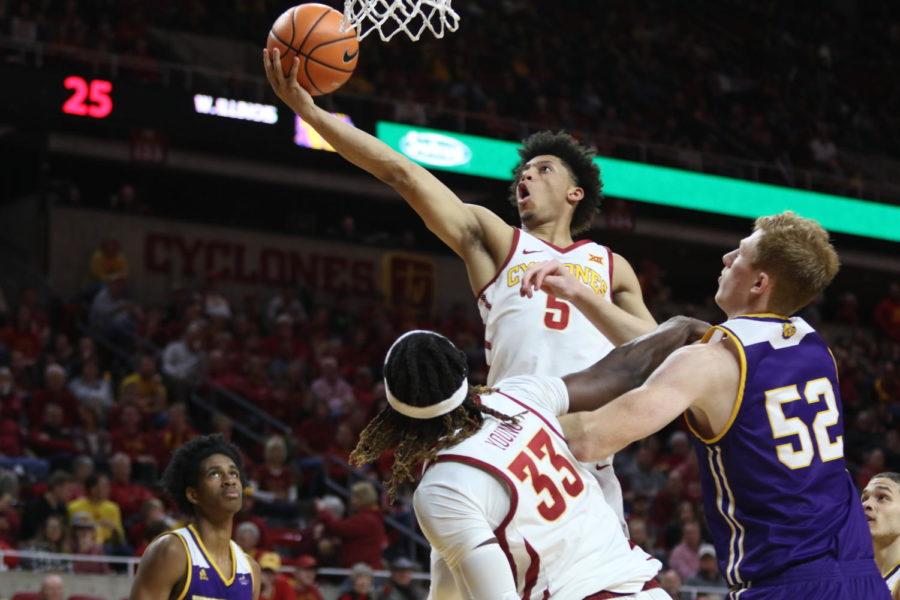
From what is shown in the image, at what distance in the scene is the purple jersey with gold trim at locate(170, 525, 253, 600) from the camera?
5.96m

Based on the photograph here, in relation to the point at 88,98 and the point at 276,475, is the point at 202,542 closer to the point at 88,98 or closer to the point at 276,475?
the point at 276,475

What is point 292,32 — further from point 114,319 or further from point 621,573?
point 114,319

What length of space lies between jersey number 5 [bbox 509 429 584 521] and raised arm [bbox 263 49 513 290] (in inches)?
64.7

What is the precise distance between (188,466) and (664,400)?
10.3 ft

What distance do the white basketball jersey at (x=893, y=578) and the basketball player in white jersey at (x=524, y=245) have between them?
119cm

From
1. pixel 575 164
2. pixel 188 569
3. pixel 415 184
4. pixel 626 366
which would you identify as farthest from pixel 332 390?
pixel 626 366

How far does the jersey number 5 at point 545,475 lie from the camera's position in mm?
3688

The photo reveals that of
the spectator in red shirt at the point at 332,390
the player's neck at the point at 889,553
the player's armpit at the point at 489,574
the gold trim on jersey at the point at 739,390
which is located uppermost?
the gold trim on jersey at the point at 739,390

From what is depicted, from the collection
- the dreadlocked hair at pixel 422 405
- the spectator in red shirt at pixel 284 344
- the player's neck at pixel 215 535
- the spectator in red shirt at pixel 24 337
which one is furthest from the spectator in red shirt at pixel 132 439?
the dreadlocked hair at pixel 422 405

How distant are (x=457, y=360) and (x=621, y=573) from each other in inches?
28.5

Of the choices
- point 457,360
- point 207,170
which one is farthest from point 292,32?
point 207,170

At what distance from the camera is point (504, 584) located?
139 inches

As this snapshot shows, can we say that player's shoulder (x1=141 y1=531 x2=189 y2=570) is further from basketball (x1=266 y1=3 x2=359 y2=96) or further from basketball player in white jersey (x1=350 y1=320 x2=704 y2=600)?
basketball player in white jersey (x1=350 y1=320 x2=704 y2=600)

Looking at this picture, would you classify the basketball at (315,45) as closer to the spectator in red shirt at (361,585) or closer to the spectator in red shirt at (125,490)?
the spectator in red shirt at (361,585)
